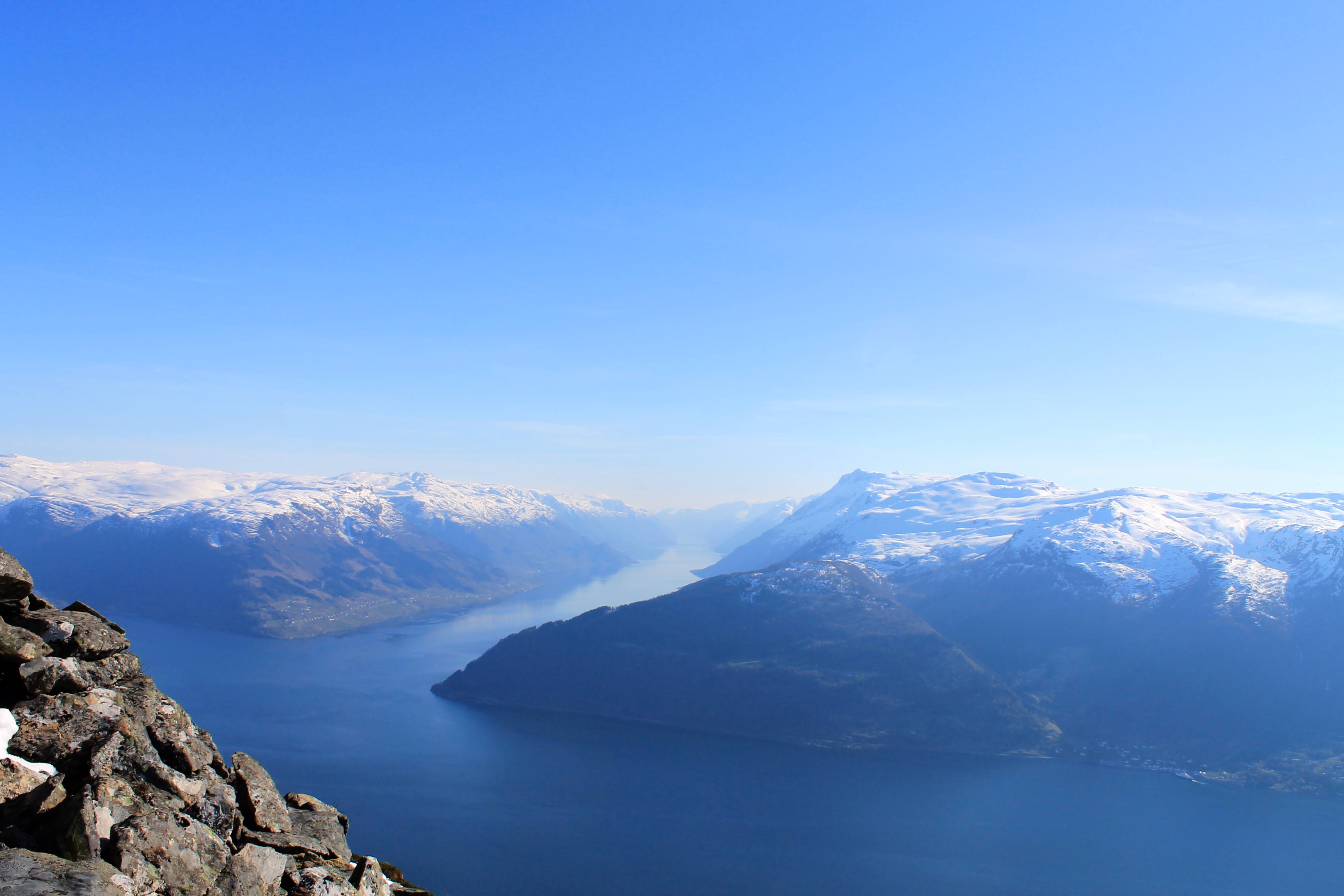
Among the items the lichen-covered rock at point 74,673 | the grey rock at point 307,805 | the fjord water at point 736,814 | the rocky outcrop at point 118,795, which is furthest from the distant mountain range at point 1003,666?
the lichen-covered rock at point 74,673

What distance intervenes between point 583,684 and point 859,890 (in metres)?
86.9

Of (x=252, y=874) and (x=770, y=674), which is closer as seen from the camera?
(x=252, y=874)

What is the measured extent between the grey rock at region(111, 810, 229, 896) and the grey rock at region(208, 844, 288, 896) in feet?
0.46

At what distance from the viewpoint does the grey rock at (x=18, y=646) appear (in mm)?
13000

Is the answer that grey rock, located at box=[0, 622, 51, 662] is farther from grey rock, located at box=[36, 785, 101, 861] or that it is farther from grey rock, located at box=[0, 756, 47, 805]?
grey rock, located at box=[36, 785, 101, 861]

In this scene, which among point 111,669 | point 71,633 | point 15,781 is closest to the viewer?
point 15,781

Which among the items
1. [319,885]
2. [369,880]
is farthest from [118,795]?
[369,880]

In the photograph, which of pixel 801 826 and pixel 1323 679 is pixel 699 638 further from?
pixel 1323 679

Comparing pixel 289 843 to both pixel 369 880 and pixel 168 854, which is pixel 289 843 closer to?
pixel 369 880

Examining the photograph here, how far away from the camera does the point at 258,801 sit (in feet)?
49.8

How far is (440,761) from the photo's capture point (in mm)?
113938

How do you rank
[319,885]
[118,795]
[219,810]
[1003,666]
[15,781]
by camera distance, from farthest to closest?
[1003,666]
[219,810]
[319,885]
[118,795]
[15,781]

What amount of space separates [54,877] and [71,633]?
261 inches

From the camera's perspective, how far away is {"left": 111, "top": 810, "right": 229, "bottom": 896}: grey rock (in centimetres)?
1073
